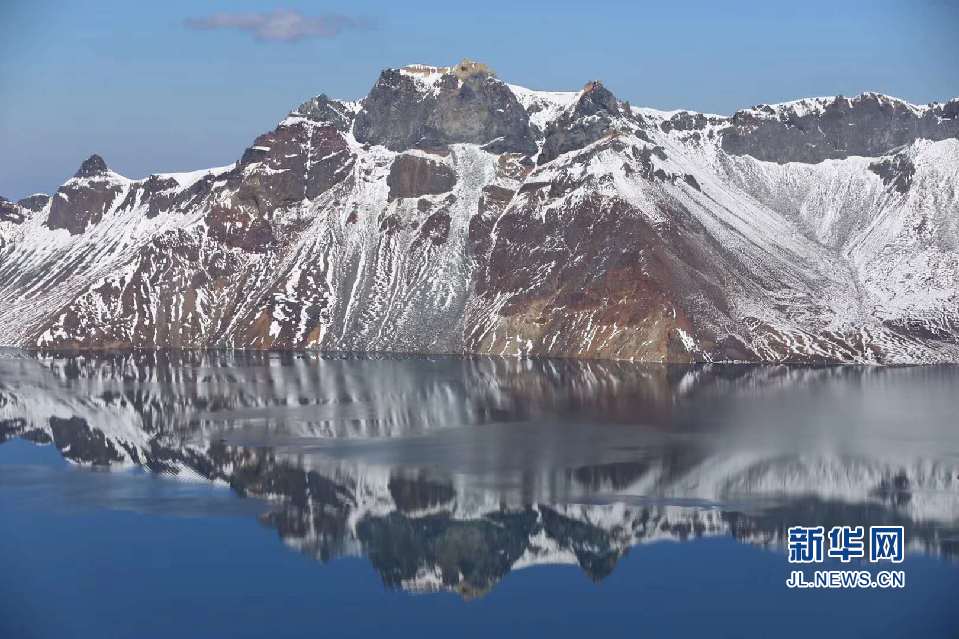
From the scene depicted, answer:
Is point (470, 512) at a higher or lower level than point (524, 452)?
lower

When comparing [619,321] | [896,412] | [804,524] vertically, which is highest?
[619,321]

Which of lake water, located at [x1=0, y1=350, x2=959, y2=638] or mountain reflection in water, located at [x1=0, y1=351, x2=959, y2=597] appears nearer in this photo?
lake water, located at [x1=0, y1=350, x2=959, y2=638]

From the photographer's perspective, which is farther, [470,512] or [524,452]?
[524,452]

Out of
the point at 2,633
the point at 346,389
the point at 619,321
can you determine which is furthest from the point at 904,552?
the point at 619,321

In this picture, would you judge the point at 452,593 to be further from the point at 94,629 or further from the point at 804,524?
the point at 804,524
